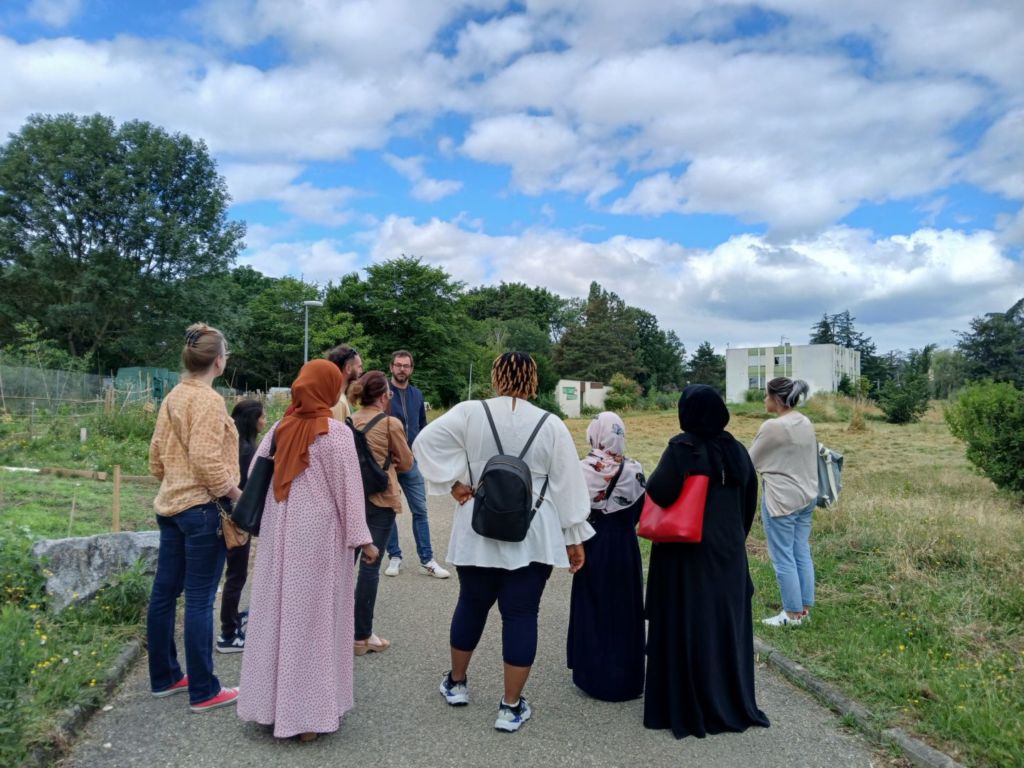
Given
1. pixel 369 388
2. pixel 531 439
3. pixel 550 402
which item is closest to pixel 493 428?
pixel 531 439

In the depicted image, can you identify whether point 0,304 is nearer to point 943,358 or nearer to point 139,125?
point 139,125

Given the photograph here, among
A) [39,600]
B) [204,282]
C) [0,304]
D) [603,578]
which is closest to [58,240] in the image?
[0,304]

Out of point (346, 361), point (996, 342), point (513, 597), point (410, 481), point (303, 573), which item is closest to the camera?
point (303, 573)

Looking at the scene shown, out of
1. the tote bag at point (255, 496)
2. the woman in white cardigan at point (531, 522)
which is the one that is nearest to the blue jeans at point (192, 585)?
the tote bag at point (255, 496)

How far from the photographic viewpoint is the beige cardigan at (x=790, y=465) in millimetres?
5309

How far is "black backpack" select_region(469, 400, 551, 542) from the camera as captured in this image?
138 inches

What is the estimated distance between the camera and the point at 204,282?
41.3 m

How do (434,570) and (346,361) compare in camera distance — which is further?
(434,570)

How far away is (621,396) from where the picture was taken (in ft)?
218

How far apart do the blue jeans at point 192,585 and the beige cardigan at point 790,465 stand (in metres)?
3.70

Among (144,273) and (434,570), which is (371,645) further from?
(144,273)

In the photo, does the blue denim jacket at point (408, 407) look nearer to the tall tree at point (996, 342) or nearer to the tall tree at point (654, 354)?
the tall tree at point (996, 342)

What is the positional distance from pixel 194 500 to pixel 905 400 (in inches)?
1791

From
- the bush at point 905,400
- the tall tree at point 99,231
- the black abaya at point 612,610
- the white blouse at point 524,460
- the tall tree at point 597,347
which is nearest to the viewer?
the white blouse at point 524,460
